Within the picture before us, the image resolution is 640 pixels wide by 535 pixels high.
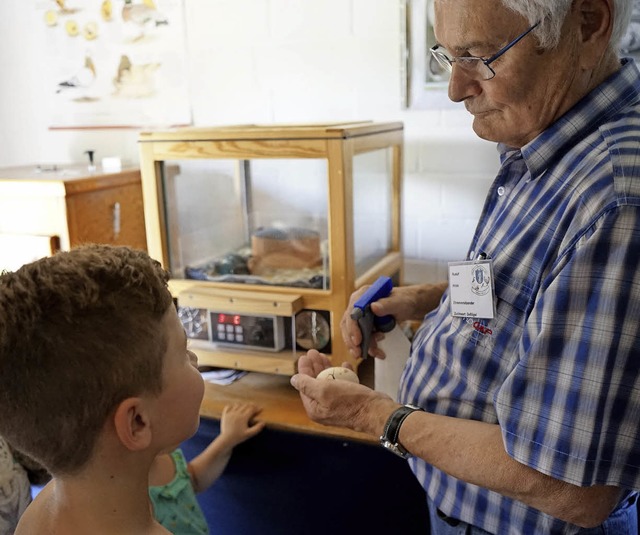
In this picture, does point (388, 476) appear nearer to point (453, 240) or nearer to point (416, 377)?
point (416, 377)

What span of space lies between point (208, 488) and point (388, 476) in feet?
1.36

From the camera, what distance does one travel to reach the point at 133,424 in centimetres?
71

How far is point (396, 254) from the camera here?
5.31 ft

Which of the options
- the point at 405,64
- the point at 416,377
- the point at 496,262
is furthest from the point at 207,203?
the point at 496,262

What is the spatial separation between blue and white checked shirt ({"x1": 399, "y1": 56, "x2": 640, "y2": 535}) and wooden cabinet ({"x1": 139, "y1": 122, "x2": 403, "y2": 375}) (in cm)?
45

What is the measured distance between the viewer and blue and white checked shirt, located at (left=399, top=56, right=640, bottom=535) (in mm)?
663

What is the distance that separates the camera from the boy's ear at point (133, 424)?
0.70 m

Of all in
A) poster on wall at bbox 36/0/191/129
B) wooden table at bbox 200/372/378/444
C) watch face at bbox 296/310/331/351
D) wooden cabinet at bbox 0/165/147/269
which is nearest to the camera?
wooden table at bbox 200/372/378/444

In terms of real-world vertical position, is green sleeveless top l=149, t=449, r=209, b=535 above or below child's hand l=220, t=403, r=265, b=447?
below

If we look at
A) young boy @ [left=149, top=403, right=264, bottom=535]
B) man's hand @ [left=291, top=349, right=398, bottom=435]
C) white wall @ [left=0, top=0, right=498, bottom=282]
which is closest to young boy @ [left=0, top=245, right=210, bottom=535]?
man's hand @ [left=291, top=349, right=398, bottom=435]

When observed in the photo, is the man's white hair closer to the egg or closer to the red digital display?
the egg

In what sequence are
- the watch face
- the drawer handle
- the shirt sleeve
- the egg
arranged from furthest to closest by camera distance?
the drawer handle
the watch face
the egg
the shirt sleeve

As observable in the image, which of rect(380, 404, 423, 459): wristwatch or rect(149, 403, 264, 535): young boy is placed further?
rect(149, 403, 264, 535): young boy

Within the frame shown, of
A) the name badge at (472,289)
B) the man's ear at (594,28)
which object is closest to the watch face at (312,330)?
the name badge at (472,289)
